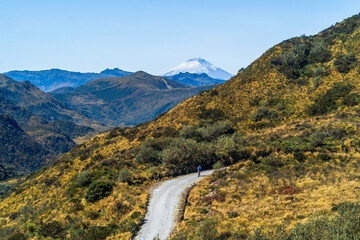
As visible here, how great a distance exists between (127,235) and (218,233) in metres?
6.16

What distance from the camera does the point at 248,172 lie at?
2330 centimetres

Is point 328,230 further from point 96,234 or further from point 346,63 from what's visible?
point 346,63

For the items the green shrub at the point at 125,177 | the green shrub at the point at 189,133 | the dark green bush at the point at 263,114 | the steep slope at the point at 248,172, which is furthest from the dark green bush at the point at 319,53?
the green shrub at the point at 125,177

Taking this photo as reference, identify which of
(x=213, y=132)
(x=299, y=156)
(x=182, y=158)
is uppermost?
(x=213, y=132)

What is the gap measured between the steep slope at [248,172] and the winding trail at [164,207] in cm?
86

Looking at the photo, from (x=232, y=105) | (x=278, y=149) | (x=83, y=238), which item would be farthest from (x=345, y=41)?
(x=83, y=238)

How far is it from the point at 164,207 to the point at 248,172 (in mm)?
9461

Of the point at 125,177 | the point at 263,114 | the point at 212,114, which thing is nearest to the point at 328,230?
the point at 125,177

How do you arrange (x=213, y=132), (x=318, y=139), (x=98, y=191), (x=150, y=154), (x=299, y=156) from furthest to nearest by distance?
(x=213, y=132) → (x=150, y=154) → (x=318, y=139) → (x=299, y=156) → (x=98, y=191)

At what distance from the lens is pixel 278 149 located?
2797 cm

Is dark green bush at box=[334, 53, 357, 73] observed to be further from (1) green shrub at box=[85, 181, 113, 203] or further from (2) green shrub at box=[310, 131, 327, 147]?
(1) green shrub at box=[85, 181, 113, 203]

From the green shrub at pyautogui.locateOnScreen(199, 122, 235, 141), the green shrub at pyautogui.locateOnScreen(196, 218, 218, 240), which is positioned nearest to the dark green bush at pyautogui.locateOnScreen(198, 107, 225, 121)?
the green shrub at pyautogui.locateOnScreen(199, 122, 235, 141)

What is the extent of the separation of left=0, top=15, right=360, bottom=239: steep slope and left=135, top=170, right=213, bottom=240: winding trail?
2.82 feet

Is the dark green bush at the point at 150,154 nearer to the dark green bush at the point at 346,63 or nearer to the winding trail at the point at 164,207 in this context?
the winding trail at the point at 164,207
